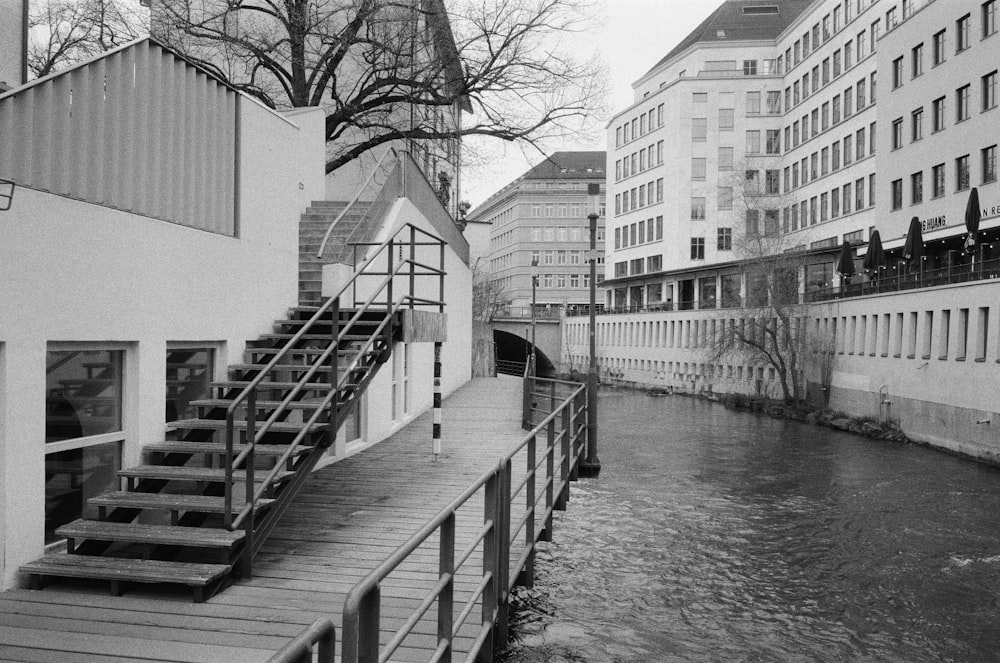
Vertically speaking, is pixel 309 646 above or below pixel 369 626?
above

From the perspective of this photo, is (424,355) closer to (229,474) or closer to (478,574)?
(478,574)

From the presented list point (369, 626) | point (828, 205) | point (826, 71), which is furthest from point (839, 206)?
point (369, 626)

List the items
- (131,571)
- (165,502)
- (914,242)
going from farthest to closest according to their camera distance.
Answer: (914,242)
(165,502)
(131,571)

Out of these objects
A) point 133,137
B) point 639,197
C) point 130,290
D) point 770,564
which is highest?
point 639,197

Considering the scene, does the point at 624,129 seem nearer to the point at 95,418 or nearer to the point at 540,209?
the point at 540,209

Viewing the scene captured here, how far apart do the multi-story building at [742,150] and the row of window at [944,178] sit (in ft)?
27.1

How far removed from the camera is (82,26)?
→ 24422mm

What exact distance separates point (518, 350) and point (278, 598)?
85054mm

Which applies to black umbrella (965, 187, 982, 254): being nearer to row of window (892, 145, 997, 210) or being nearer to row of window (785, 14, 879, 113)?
row of window (892, 145, 997, 210)

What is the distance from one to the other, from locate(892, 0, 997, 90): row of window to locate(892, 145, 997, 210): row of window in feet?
13.4

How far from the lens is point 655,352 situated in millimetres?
69500

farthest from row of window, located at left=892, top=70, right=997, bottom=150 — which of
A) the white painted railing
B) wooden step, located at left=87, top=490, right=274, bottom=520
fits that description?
wooden step, located at left=87, top=490, right=274, bottom=520

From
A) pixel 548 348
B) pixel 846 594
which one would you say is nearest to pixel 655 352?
pixel 548 348

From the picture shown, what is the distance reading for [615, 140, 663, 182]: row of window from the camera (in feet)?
241
